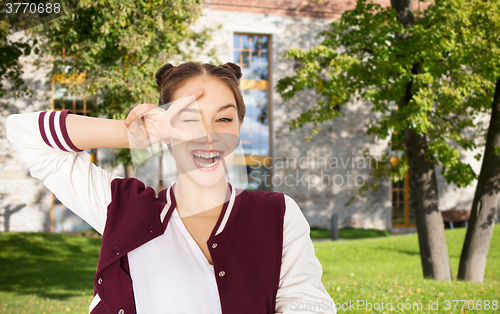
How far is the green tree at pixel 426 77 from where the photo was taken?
6566 mm

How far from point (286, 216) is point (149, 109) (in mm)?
552

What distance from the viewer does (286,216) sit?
139 cm

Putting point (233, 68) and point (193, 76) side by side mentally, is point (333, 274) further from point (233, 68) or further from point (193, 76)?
point (193, 76)

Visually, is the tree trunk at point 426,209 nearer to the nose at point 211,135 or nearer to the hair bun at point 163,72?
the hair bun at point 163,72

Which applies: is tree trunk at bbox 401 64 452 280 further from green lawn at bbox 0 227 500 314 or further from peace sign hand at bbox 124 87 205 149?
peace sign hand at bbox 124 87 205 149

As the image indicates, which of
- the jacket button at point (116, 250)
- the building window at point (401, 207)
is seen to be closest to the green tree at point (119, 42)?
the jacket button at point (116, 250)

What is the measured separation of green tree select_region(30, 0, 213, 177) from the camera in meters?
6.54

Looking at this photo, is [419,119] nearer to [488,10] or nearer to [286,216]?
[488,10]

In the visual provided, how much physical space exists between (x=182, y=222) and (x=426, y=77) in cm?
620

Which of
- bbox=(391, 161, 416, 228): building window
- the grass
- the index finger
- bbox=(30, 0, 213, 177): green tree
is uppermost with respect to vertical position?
bbox=(30, 0, 213, 177): green tree

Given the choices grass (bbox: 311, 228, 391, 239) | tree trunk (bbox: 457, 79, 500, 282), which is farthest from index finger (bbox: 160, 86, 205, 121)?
grass (bbox: 311, 228, 391, 239)

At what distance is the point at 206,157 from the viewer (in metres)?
1.36

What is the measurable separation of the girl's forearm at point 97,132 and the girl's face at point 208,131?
0.16 meters

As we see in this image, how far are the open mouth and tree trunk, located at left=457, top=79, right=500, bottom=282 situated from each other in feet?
24.7
